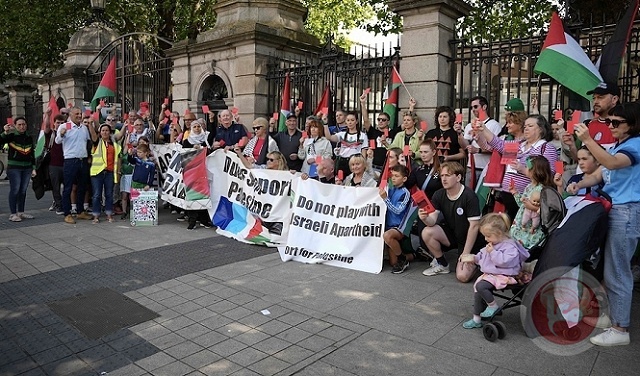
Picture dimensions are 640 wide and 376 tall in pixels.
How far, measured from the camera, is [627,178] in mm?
3980

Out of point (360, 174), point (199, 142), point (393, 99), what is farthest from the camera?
point (199, 142)

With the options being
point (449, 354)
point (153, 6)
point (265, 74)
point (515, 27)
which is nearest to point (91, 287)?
point (449, 354)

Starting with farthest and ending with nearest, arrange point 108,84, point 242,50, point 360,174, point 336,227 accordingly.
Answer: point 108,84
point 242,50
point 360,174
point 336,227

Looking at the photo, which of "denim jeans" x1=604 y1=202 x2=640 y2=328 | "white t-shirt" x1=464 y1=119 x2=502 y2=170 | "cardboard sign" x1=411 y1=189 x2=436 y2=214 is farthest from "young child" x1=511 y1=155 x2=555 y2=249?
"white t-shirt" x1=464 y1=119 x2=502 y2=170

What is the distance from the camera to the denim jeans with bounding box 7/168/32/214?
30.4 ft

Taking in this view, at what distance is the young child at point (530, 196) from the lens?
4633 mm

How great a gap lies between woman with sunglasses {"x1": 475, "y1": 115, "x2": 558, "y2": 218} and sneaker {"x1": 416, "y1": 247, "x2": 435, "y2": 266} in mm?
1069

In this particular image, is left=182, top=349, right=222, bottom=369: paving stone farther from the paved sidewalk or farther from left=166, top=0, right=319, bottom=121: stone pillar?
left=166, top=0, right=319, bottom=121: stone pillar

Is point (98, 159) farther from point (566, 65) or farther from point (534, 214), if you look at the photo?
point (566, 65)

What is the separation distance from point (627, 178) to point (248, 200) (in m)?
5.35

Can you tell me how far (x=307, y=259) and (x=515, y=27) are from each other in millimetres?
13058

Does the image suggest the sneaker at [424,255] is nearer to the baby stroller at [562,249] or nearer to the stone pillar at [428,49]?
the baby stroller at [562,249]

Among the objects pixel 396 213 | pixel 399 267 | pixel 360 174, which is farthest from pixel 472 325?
pixel 360 174

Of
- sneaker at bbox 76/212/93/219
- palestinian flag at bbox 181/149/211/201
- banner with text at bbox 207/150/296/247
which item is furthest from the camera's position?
sneaker at bbox 76/212/93/219
